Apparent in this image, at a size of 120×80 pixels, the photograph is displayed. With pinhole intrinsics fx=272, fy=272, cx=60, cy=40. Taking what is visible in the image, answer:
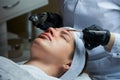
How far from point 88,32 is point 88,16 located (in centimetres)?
21

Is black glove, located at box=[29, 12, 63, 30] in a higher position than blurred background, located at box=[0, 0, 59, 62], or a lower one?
higher

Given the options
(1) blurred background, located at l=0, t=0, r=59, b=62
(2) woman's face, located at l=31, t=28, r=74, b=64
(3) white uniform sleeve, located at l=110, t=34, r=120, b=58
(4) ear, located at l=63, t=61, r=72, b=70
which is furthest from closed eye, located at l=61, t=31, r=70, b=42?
(1) blurred background, located at l=0, t=0, r=59, b=62

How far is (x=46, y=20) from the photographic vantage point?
1564 mm

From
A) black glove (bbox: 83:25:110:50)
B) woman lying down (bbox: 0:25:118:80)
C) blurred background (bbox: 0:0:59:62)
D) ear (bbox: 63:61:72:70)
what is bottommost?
blurred background (bbox: 0:0:59:62)

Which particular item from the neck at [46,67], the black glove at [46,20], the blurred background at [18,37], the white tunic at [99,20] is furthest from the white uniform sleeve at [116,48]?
the blurred background at [18,37]

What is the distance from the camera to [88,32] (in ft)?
4.03

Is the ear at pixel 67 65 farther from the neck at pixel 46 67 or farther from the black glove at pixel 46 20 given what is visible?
the black glove at pixel 46 20

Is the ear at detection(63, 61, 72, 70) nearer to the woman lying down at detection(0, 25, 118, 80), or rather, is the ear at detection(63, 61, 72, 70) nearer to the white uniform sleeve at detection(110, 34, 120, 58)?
the woman lying down at detection(0, 25, 118, 80)

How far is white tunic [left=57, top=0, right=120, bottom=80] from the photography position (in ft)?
4.55

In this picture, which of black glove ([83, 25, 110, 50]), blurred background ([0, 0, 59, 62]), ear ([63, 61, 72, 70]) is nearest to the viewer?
black glove ([83, 25, 110, 50])

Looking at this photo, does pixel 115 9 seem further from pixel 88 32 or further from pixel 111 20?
pixel 88 32

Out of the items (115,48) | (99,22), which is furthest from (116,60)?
(99,22)

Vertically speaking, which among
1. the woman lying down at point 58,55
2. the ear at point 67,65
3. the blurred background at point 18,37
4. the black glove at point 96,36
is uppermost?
the black glove at point 96,36

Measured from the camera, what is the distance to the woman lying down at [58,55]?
1268mm
